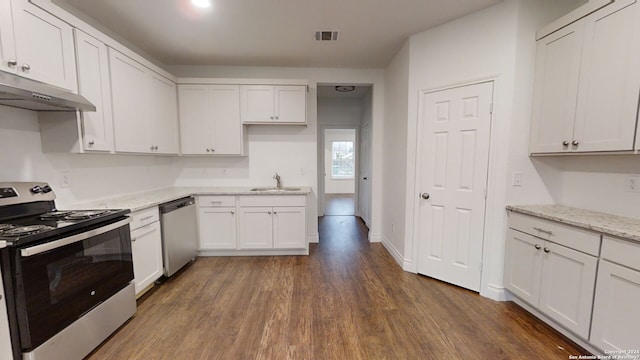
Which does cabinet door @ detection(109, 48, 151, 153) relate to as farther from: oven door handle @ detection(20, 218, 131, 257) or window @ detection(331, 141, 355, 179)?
window @ detection(331, 141, 355, 179)

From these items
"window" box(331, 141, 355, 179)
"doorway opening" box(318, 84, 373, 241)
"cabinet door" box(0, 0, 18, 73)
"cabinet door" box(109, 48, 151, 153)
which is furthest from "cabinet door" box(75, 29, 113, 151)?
"window" box(331, 141, 355, 179)

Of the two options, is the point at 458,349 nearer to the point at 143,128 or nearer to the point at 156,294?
the point at 156,294

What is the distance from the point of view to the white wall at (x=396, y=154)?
3.09m

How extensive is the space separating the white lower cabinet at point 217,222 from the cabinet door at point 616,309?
11.3 ft

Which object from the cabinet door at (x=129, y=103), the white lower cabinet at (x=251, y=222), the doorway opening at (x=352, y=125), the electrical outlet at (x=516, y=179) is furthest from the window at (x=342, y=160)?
the electrical outlet at (x=516, y=179)

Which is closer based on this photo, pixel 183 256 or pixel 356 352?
pixel 356 352

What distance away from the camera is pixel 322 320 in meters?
2.15

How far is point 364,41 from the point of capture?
3033 mm

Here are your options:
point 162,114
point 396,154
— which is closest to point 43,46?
point 162,114

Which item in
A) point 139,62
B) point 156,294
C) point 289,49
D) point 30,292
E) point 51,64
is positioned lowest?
point 156,294

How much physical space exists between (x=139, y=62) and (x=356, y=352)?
3.44 meters

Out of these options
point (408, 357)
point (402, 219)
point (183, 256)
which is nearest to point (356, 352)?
point (408, 357)

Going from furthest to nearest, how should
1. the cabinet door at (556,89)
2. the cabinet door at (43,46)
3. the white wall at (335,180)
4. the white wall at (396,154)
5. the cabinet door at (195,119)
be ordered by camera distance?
the white wall at (335,180) < the cabinet door at (195,119) < the white wall at (396,154) < the cabinet door at (556,89) < the cabinet door at (43,46)

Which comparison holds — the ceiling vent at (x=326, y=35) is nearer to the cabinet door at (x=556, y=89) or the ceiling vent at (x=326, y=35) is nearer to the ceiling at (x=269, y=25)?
the ceiling at (x=269, y=25)
